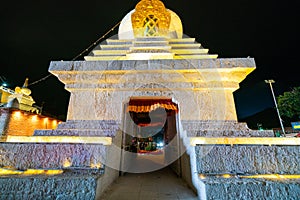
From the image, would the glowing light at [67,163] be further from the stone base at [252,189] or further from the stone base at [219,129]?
the stone base at [219,129]

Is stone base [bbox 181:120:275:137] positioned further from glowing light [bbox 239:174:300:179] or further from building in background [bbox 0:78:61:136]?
building in background [bbox 0:78:61:136]

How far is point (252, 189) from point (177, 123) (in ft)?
8.82

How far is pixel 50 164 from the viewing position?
301cm

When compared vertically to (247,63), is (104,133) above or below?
below

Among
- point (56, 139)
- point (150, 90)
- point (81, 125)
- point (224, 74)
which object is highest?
point (224, 74)

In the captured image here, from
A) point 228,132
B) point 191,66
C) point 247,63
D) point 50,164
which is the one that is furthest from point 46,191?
point 247,63

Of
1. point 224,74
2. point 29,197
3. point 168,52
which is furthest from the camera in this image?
point 168,52

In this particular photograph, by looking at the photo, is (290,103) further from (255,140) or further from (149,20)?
(149,20)

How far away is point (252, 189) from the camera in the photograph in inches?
95.7

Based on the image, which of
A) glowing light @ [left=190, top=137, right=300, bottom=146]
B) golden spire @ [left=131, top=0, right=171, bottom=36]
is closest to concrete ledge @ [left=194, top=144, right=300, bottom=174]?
glowing light @ [left=190, top=137, right=300, bottom=146]

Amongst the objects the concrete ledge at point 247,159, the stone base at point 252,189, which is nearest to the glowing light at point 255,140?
the concrete ledge at point 247,159

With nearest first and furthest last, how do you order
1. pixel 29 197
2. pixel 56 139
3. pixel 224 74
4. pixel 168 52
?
pixel 29 197 < pixel 56 139 < pixel 224 74 < pixel 168 52

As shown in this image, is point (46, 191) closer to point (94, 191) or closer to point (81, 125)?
point (94, 191)

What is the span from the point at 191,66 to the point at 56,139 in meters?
4.03
